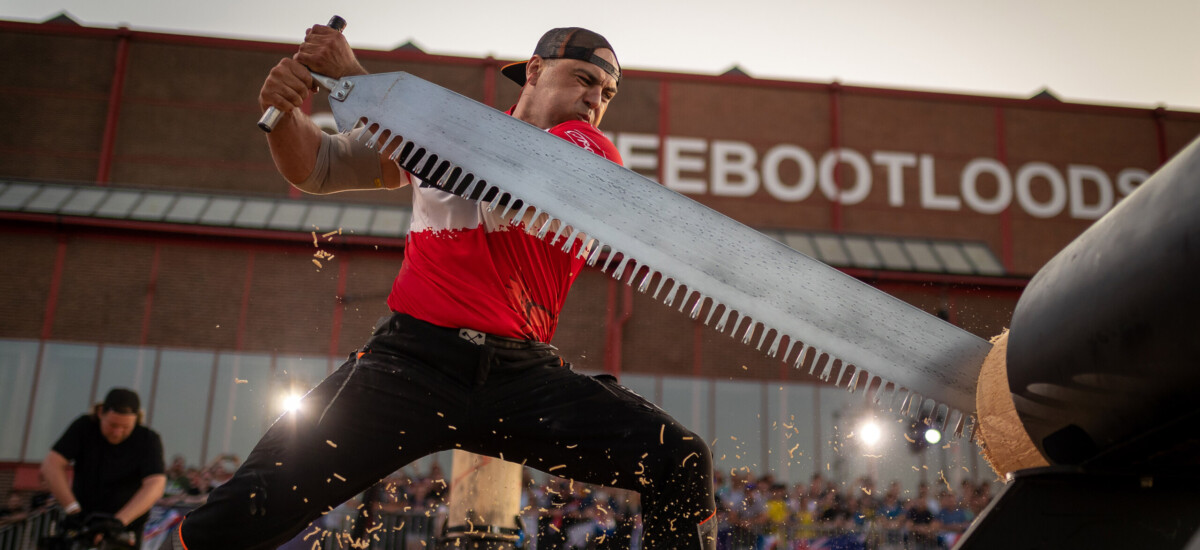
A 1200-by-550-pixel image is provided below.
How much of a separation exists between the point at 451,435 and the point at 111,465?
13.0 ft

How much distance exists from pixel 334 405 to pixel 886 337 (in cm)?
117

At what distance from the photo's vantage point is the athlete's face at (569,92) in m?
2.43

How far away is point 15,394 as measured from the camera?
52.3 feet

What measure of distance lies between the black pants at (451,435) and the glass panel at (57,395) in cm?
1627

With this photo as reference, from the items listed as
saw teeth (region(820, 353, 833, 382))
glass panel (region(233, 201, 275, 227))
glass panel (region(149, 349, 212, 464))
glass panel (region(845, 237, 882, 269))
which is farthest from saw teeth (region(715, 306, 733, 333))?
glass panel (region(233, 201, 275, 227))

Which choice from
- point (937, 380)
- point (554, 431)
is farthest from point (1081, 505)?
point (554, 431)

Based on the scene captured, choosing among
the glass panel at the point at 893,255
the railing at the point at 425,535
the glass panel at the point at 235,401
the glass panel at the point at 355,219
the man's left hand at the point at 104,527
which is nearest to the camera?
the man's left hand at the point at 104,527

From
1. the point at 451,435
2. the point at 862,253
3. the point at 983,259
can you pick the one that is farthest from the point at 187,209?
the point at 451,435

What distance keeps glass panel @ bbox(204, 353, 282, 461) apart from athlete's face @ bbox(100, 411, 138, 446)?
35.4 ft

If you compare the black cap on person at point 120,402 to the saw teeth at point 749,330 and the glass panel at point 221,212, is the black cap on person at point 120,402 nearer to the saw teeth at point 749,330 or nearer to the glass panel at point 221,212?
the saw teeth at point 749,330

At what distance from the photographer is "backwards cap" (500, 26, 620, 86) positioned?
95.7 inches

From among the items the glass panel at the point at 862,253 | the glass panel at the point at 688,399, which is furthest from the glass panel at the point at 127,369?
the glass panel at the point at 862,253

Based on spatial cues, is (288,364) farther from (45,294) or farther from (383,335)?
(383,335)

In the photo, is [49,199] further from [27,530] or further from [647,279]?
[647,279]
